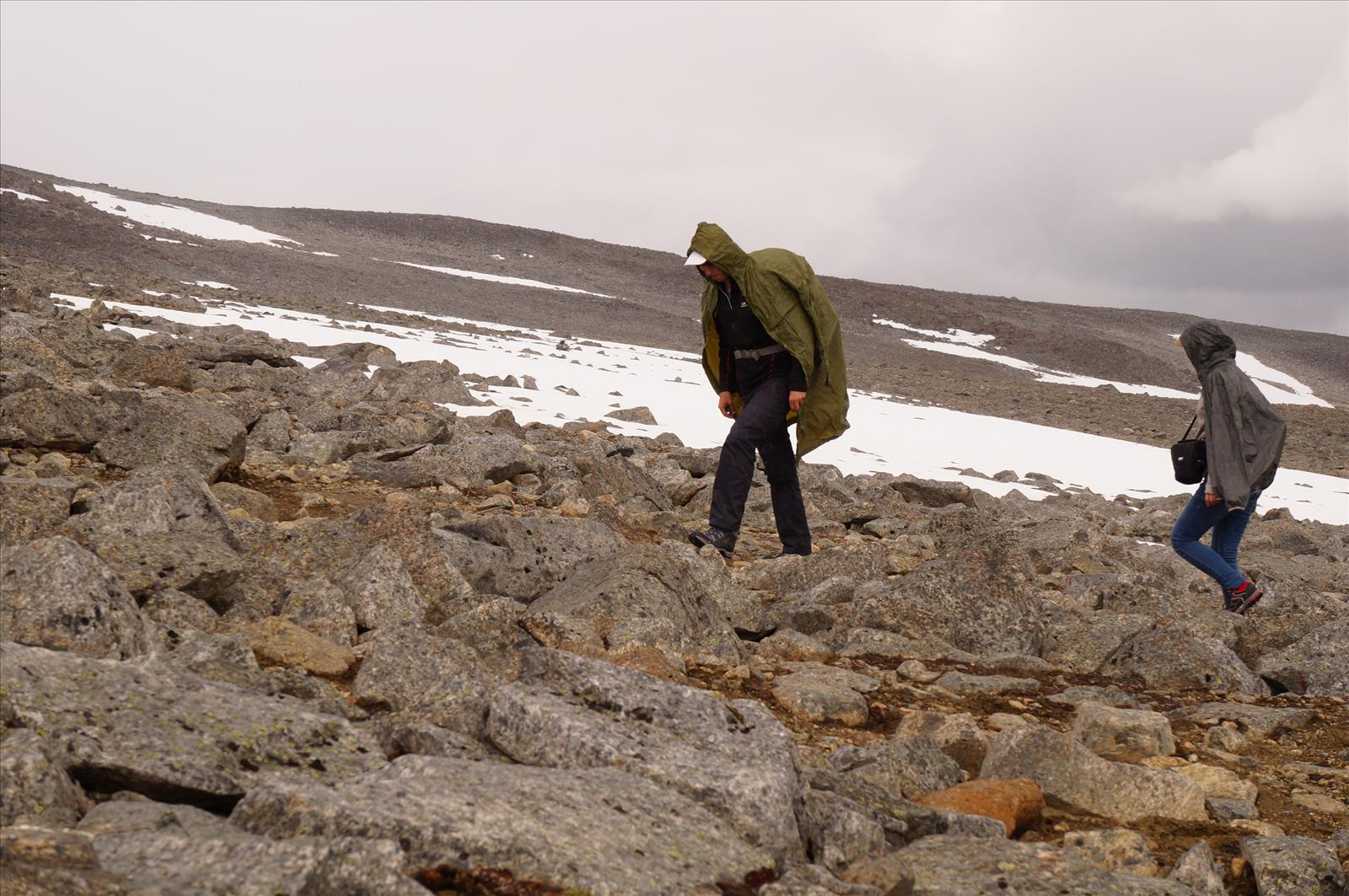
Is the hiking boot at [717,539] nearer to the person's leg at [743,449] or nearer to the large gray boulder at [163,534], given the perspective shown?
the person's leg at [743,449]

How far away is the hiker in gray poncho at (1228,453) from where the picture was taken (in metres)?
6.31

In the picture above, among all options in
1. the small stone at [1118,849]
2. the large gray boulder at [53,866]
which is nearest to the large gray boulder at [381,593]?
the large gray boulder at [53,866]

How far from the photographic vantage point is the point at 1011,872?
241cm

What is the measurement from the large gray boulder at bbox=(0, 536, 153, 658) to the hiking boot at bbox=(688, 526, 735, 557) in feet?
12.0

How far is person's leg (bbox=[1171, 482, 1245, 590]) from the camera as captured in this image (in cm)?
641

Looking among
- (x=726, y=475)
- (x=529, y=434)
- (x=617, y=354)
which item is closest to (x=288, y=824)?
(x=726, y=475)

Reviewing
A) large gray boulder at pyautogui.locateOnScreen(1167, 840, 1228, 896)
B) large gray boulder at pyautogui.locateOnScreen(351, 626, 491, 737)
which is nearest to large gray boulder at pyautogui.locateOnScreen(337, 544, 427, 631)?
large gray boulder at pyautogui.locateOnScreen(351, 626, 491, 737)

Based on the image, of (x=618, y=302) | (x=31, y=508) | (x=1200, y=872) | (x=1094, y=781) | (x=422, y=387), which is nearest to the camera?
(x=1200, y=872)

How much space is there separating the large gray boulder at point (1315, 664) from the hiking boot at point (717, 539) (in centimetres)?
276

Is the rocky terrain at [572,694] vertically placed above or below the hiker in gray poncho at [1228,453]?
below

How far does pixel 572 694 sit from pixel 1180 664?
Result: 3187mm

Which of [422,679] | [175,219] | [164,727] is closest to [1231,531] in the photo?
[422,679]

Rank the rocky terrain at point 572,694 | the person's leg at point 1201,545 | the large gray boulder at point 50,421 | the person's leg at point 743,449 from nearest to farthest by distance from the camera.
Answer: the rocky terrain at point 572,694
the large gray boulder at point 50,421
the person's leg at point 743,449
the person's leg at point 1201,545

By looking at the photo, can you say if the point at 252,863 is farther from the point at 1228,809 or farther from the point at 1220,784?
the point at 1220,784
